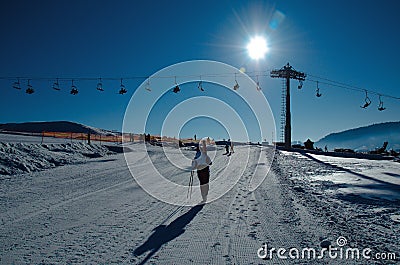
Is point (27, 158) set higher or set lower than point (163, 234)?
higher

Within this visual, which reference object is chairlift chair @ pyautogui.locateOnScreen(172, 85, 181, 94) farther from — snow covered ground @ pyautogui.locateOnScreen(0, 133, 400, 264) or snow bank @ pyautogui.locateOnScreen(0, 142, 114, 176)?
snow covered ground @ pyautogui.locateOnScreen(0, 133, 400, 264)

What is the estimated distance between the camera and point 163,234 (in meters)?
5.43

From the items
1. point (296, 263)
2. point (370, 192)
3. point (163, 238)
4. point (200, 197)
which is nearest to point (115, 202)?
point (200, 197)

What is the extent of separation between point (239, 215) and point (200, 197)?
2409mm

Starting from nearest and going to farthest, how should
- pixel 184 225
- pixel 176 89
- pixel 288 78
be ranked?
1. pixel 184 225
2. pixel 176 89
3. pixel 288 78

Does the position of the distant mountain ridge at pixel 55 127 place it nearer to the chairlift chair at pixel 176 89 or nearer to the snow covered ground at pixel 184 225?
the chairlift chair at pixel 176 89

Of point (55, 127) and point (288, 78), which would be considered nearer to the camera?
point (288, 78)

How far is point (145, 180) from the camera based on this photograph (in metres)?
12.3

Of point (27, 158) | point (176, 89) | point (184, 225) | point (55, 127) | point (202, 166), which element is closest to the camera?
point (184, 225)

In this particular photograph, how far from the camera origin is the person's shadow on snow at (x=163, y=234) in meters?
4.62

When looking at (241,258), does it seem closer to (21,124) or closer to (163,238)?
(163,238)

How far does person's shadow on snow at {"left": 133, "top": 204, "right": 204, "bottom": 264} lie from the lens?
15.1 ft

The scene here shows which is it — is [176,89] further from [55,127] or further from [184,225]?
[55,127]

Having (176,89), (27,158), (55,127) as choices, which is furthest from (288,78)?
(55,127)
